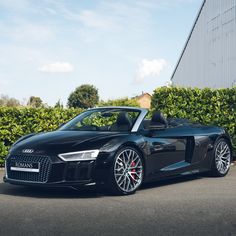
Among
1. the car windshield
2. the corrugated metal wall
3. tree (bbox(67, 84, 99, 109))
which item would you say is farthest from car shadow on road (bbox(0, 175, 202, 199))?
tree (bbox(67, 84, 99, 109))

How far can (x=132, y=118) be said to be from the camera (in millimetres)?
8586

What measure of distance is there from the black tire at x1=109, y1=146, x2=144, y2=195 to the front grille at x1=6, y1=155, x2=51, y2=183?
94 centimetres

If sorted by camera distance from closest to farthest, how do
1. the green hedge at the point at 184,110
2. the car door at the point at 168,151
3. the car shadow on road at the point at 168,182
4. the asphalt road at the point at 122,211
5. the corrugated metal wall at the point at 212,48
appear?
1. the asphalt road at the point at 122,211
2. the car door at the point at 168,151
3. the car shadow on road at the point at 168,182
4. the green hedge at the point at 184,110
5. the corrugated metal wall at the point at 212,48

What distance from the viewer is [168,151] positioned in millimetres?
8664

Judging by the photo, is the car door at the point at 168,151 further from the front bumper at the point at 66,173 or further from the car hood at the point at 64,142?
the front bumper at the point at 66,173

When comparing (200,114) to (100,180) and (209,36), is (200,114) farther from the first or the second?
(209,36)

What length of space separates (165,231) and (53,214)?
5.06 feet

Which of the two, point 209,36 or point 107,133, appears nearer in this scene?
point 107,133

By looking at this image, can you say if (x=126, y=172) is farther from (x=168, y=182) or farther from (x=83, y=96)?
(x=83, y=96)

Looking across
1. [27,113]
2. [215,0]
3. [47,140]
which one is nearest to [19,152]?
[47,140]

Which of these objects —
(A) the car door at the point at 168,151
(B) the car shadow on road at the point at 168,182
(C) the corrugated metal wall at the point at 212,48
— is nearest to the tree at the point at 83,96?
(C) the corrugated metal wall at the point at 212,48

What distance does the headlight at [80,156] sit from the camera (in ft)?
23.8

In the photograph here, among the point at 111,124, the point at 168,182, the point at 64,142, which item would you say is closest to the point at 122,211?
the point at 64,142

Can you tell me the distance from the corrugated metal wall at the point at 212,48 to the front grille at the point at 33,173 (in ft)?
72.3
